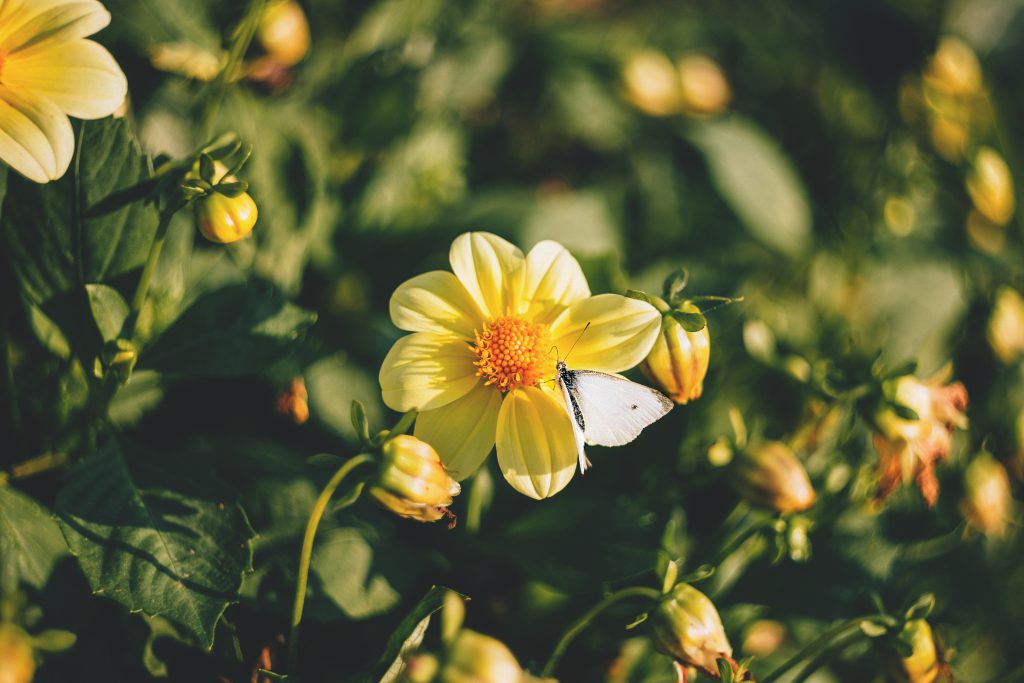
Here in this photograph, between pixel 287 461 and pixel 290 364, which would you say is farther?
pixel 290 364

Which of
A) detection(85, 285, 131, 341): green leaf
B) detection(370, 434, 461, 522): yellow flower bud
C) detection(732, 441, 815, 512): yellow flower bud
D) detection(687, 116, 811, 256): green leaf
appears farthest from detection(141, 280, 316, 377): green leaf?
detection(687, 116, 811, 256): green leaf

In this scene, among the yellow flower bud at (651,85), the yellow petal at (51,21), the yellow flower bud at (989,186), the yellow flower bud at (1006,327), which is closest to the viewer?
the yellow petal at (51,21)

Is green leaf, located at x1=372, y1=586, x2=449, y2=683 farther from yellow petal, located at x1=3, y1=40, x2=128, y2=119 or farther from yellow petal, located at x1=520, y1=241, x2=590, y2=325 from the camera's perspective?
yellow petal, located at x1=3, y1=40, x2=128, y2=119

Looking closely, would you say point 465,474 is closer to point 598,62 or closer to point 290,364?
point 290,364

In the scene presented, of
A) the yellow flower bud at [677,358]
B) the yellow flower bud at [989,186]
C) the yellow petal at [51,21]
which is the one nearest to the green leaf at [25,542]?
the yellow petal at [51,21]

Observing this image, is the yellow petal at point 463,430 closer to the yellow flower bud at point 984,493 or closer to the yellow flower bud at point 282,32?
the yellow flower bud at point 282,32

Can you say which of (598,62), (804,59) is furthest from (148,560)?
(804,59)

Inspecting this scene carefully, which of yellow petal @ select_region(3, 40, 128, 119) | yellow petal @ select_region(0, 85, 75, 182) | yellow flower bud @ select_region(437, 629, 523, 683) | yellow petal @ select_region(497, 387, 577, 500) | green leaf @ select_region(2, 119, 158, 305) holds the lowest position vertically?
yellow petal @ select_region(497, 387, 577, 500)
